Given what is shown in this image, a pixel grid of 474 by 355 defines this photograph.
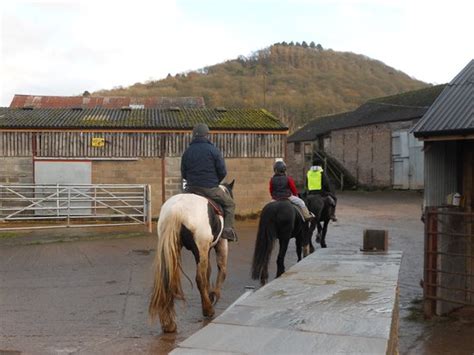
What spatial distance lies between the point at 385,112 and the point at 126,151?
79.9 ft

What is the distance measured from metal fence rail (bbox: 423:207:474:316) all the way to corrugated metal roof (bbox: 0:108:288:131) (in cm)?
1169

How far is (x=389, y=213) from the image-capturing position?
929 inches

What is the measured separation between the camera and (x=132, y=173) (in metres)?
19.2

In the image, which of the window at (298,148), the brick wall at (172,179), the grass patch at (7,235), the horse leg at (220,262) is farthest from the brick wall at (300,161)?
the horse leg at (220,262)

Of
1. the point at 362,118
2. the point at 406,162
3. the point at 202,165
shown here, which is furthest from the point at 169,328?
the point at 362,118

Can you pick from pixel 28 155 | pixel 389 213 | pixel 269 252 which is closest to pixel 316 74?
pixel 389 213

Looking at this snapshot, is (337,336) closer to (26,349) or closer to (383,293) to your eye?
(383,293)

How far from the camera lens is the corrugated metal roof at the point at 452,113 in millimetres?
7676

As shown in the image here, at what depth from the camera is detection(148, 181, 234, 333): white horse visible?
6.40 metres

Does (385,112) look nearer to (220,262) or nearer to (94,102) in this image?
(94,102)

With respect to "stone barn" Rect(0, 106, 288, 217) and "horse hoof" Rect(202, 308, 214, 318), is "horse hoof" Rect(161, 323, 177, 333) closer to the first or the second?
"horse hoof" Rect(202, 308, 214, 318)

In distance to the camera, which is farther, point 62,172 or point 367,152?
point 367,152

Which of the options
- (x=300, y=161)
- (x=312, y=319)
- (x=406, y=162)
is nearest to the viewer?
(x=312, y=319)

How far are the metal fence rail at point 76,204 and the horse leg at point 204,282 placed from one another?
10242 millimetres
